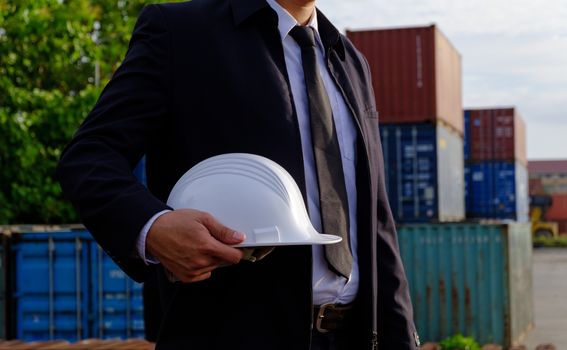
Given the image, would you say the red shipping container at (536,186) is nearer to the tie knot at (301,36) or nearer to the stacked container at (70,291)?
the stacked container at (70,291)

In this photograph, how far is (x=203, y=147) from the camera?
1771 millimetres

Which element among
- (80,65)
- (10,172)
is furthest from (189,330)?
(80,65)

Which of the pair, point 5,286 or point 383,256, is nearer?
point 383,256

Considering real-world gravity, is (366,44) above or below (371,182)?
above

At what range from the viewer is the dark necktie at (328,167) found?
183cm

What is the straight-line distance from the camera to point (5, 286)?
10992 millimetres

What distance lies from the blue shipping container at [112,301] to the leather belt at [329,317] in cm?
915

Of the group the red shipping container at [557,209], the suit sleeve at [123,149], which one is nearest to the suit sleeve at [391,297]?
the suit sleeve at [123,149]

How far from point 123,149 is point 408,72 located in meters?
17.4

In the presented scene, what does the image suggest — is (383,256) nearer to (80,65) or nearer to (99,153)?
(99,153)

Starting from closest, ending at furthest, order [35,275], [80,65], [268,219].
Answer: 1. [268,219]
2. [35,275]
3. [80,65]

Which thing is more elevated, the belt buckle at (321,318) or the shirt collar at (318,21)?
the shirt collar at (318,21)

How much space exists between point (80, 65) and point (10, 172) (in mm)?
10858

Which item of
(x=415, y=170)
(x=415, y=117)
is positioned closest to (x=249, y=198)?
(x=415, y=170)
